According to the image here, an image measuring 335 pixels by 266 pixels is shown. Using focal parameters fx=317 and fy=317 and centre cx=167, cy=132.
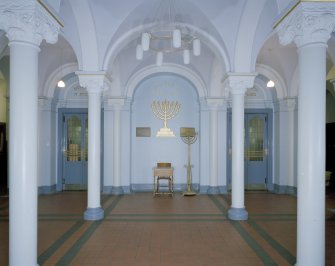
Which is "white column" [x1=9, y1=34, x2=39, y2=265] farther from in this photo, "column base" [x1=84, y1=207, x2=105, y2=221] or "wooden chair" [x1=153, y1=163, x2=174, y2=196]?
"wooden chair" [x1=153, y1=163, x2=174, y2=196]

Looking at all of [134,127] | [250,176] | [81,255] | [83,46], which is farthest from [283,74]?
[81,255]

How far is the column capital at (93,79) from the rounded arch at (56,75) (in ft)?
13.6

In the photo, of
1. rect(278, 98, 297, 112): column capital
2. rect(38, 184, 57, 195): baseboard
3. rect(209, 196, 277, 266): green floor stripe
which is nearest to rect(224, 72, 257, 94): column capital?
rect(209, 196, 277, 266): green floor stripe

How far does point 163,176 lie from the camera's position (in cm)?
1216

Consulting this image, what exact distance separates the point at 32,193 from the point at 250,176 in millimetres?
10410

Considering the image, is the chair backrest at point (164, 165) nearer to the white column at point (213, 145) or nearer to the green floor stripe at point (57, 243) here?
the white column at point (213, 145)

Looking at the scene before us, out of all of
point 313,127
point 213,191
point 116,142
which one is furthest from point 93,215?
point 313,127

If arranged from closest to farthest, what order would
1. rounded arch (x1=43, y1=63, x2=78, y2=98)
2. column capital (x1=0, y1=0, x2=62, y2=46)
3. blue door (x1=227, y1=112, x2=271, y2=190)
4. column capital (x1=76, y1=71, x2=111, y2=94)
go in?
1. column capital (x1=0, y1=0, x2=62, y2=46)
2. column capital (x1=76, y1=71, x2=111, y2=94)
3. rounded arch (x1=43, y1=63, x2=78, y2=98)
4. blue door (x1=227, y1=112, x2=271, y2=190)

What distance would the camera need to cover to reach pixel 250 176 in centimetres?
1334

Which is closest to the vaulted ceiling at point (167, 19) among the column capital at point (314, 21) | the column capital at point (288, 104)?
the column capital at point (314, 21)

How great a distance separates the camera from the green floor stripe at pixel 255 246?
5.47 m

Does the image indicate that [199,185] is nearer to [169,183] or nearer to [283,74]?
[169,183]

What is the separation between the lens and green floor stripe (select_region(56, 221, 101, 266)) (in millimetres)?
5422

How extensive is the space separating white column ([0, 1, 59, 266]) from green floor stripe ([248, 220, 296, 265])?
423cm
